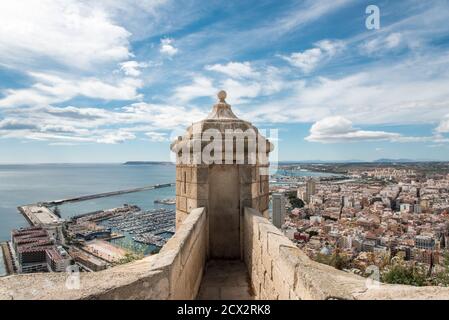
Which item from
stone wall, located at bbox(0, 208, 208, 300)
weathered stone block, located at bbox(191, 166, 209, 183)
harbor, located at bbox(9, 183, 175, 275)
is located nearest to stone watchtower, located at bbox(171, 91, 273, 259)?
weathered stone block, located at bbox(191, 166, 209, 183)

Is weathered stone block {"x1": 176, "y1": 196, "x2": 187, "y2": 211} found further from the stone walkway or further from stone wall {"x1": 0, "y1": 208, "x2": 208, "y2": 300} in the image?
stone wall {"x1": 0, "y1": 208, "x2": 208, "y2": 300}

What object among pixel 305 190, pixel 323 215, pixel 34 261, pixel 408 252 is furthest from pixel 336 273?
pixel 305 190

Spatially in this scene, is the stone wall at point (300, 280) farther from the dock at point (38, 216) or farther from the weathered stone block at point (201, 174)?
the dock at point (38, 216)

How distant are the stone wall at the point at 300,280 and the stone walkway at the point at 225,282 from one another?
0.21 m

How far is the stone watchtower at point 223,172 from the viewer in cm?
494

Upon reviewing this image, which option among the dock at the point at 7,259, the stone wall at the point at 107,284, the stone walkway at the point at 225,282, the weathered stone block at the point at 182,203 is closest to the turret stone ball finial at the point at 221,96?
the weathered stone block at the point at 182,203

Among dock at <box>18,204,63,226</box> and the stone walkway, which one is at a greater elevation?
the stone walkway

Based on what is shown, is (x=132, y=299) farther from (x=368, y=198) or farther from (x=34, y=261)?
(x=368, y=198)

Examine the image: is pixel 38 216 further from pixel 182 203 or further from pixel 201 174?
pixel 201 174

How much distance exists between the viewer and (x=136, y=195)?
314 ft

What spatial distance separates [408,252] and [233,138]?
90.0ft

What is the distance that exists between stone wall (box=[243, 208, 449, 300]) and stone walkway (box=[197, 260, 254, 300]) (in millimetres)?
214

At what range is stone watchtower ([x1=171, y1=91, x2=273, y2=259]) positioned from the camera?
4.94 meters

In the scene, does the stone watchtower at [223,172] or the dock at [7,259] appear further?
the dock at [7,259]
